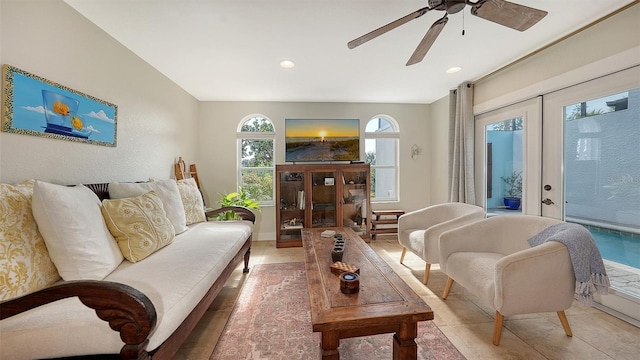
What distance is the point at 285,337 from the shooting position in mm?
1653

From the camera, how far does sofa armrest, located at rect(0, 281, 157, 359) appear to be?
3.01ft

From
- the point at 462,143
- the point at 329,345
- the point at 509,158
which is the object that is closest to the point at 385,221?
the point at 462,143

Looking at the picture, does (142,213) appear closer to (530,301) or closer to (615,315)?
(530,301)

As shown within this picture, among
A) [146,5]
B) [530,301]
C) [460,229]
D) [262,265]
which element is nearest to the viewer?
[530,301]

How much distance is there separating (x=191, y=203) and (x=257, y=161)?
1.63 metres

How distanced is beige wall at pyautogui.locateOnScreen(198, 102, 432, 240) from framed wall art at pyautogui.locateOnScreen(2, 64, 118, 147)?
6.18 ft

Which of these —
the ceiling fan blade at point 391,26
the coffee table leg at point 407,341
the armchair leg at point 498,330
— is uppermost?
the ceiling fan blade at point 391,26

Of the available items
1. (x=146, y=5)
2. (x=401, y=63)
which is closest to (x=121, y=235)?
(x=146, y=5)

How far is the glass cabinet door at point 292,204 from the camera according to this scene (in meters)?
3.81

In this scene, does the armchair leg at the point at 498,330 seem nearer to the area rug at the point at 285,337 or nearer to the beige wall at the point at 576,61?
the area rug at the point at 285,337

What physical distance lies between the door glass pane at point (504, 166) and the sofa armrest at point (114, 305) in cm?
348

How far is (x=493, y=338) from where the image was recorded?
5.26 feet

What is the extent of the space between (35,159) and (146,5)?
1294 mm

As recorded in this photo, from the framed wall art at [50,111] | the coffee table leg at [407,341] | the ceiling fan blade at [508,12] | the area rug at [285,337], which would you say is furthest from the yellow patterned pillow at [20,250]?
the ceiling fan blade at [508,12]
